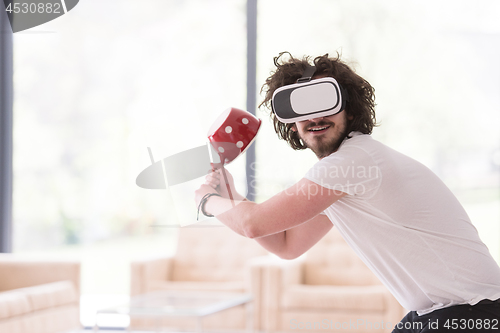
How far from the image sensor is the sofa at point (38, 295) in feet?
9.68

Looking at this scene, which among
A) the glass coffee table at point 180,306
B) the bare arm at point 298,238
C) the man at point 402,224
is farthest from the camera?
the glass coffee table at point 180,306

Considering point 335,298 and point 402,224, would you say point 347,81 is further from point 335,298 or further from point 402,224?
point 335,298

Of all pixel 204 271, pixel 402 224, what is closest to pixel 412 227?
pixel 402 224

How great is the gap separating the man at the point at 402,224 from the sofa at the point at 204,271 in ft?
7.72

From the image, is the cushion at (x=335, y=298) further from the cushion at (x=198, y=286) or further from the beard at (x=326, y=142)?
the beard at (x=326, y=142)

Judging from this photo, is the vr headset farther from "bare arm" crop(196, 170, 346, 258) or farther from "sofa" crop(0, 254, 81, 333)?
"sofa" crop(0, 254, 81, 333)

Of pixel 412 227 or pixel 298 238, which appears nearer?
pixel 412 227

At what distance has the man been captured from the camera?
112 cm

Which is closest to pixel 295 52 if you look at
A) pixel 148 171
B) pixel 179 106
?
pixel 179 106

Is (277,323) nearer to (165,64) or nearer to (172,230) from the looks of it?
(172,230)

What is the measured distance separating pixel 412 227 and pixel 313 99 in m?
0.35

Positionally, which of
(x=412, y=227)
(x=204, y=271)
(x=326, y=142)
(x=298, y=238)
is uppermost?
(x=326, y=142)

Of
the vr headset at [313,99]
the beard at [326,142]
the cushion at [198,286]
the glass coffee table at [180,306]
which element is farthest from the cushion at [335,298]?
the vr headset at [313,99]

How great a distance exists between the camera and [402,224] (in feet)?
3.78
